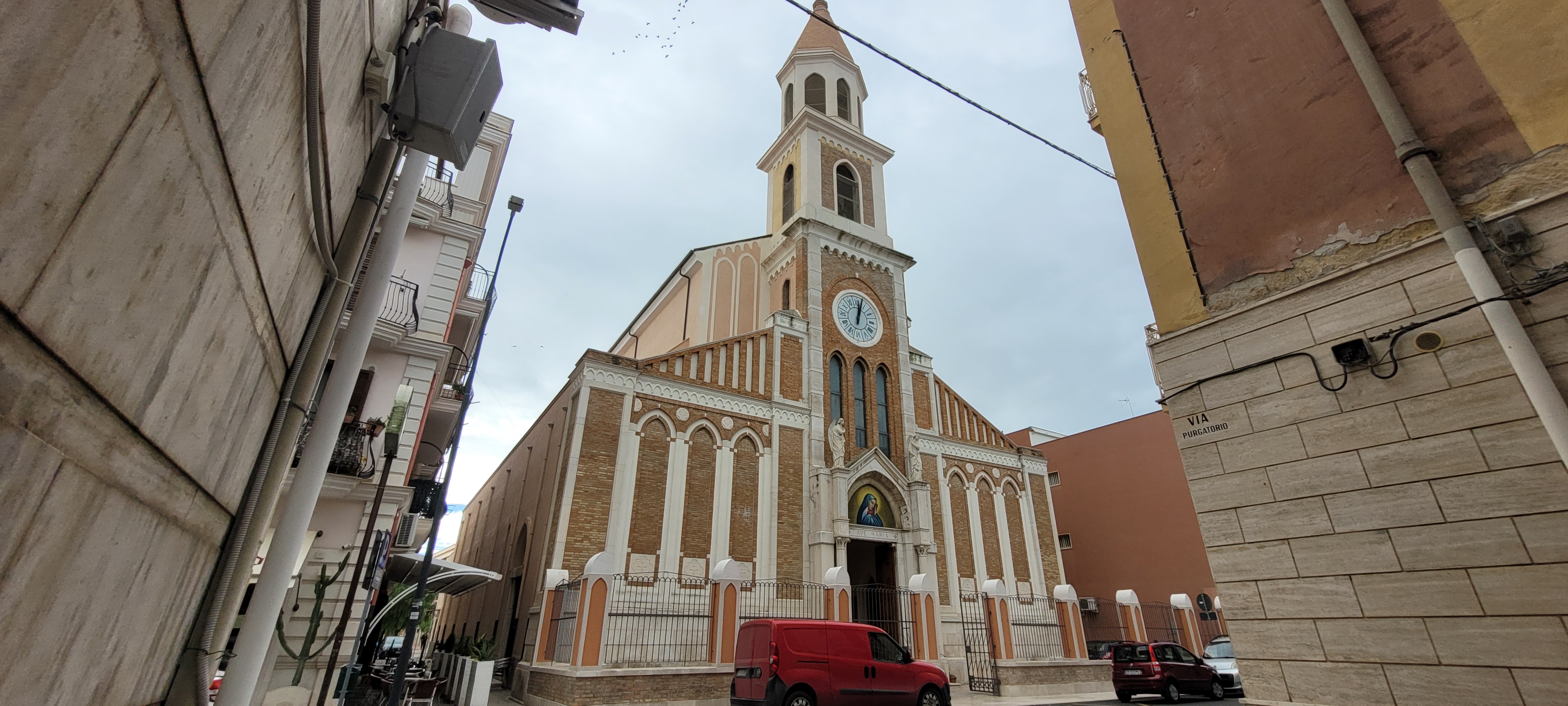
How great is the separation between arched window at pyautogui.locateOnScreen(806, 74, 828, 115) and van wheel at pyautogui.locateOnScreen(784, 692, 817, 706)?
72.0 feet

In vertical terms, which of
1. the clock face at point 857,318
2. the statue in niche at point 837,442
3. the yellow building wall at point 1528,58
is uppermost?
the clock face at point 857,318

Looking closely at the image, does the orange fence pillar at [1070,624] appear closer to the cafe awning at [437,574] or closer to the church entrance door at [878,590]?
the church entrance door at [878,590]

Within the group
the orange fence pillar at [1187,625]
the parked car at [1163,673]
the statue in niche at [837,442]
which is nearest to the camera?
the parked car at [1163,673]

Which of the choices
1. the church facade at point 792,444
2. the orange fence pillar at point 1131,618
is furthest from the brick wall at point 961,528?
the orange fence pillar at point 1131,618

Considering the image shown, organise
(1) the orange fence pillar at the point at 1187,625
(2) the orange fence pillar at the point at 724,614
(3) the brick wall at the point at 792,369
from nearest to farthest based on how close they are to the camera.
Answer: (2) the orange fence pillar at the point at 724,614
(3) the brick wall at the point at 792,369
(1) the orange fence pillar at the point at 1187,625

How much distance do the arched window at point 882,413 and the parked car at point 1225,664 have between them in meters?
9.51

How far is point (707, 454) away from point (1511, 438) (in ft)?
48.9

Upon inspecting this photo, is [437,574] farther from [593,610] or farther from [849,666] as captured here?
[849,666]

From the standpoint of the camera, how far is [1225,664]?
52.5 ft

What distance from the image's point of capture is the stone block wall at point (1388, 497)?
4.75 metres

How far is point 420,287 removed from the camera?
13328 millimetres

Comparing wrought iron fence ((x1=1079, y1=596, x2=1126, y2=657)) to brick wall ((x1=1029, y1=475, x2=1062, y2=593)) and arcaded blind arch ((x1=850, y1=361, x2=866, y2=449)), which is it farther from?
arcaded blind arch ((x1=850, y1=361, x2=866, y2=449))

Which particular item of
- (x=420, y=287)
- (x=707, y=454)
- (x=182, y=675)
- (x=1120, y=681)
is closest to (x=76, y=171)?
(x=182, y=675)

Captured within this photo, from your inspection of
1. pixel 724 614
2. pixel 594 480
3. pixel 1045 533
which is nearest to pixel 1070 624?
pixel 1045 533
